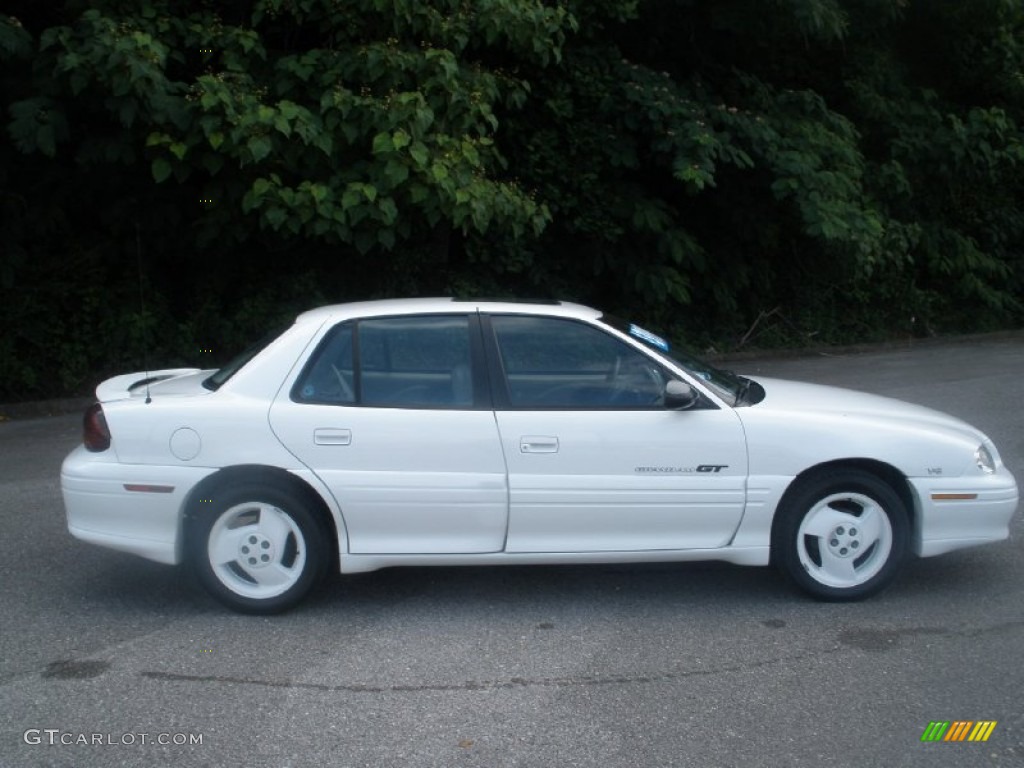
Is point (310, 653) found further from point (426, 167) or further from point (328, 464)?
point (426, 167)

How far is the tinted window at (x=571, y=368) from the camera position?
5.67 metres

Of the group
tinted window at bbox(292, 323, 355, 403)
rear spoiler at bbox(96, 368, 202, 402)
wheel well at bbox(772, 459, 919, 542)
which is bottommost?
wheel well at bbox(772, 459, 919, 542)

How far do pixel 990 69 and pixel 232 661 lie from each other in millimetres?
15991

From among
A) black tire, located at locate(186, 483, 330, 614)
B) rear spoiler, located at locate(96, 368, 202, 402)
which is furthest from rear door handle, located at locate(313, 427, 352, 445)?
rear spoiler, located at locate(96, 368, 202, 402)

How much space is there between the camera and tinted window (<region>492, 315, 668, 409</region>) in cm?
567

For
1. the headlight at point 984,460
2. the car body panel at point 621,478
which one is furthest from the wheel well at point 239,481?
the headlight at point 984,460

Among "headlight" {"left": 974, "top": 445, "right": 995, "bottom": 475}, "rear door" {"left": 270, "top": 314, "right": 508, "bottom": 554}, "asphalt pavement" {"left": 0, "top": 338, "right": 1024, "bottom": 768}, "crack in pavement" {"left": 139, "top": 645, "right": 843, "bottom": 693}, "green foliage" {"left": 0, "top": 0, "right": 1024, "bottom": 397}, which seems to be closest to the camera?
"asphalt pavement" {"left": 0, "top": 338, "right": 1024, "bottom": 768}

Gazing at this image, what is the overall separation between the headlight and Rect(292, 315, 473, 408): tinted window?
8.39ft

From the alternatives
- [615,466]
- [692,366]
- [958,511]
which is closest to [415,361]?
[615,466]

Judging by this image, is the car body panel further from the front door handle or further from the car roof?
the car roof

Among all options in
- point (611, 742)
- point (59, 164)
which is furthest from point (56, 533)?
point (59, 164)

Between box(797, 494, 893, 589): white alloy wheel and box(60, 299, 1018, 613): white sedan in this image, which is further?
box(797, 494, 893, 589): white alloy wheel

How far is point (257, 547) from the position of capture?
18.3 ft

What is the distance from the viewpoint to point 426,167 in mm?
10328
